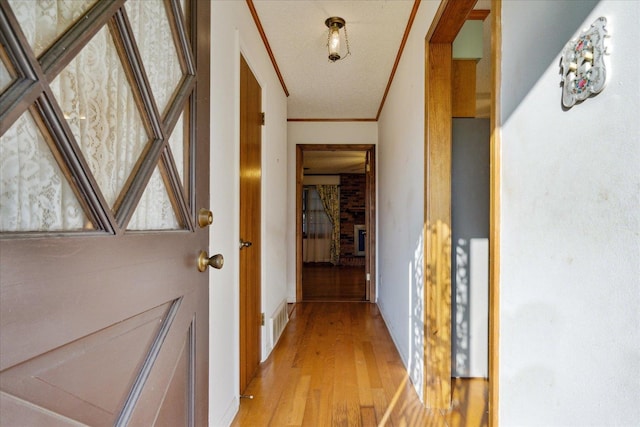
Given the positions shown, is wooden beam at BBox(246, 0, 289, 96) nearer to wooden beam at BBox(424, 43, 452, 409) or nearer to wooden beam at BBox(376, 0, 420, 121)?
wooden beam at BBox(376, 0, 420, 121)

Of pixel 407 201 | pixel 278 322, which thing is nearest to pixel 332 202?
pixel 278 322

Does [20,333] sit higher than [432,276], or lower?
higher

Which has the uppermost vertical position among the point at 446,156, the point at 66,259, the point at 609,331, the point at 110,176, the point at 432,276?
the point at 446,156

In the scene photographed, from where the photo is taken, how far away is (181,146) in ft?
3.06

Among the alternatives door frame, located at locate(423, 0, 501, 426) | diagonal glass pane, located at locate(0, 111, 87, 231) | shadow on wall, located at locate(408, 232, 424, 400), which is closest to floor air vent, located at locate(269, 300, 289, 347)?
shadow on wall, located at locate(408, 232, 424, 400)

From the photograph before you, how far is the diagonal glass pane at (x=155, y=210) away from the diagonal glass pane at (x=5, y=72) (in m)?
0.35

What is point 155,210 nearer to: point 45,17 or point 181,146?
point 181,146

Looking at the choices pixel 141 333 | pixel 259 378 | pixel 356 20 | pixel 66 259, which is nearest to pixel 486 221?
pixel 356 20

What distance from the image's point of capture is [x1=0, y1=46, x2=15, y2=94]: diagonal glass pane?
0.46 metres

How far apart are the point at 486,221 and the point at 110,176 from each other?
2.12m

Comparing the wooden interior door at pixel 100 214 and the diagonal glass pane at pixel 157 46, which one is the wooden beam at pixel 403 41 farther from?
the diagonal glass pane at pixel 157 46

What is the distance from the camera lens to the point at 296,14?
7.13 ft

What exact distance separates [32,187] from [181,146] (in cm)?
42

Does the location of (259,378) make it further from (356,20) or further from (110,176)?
(356,20)
